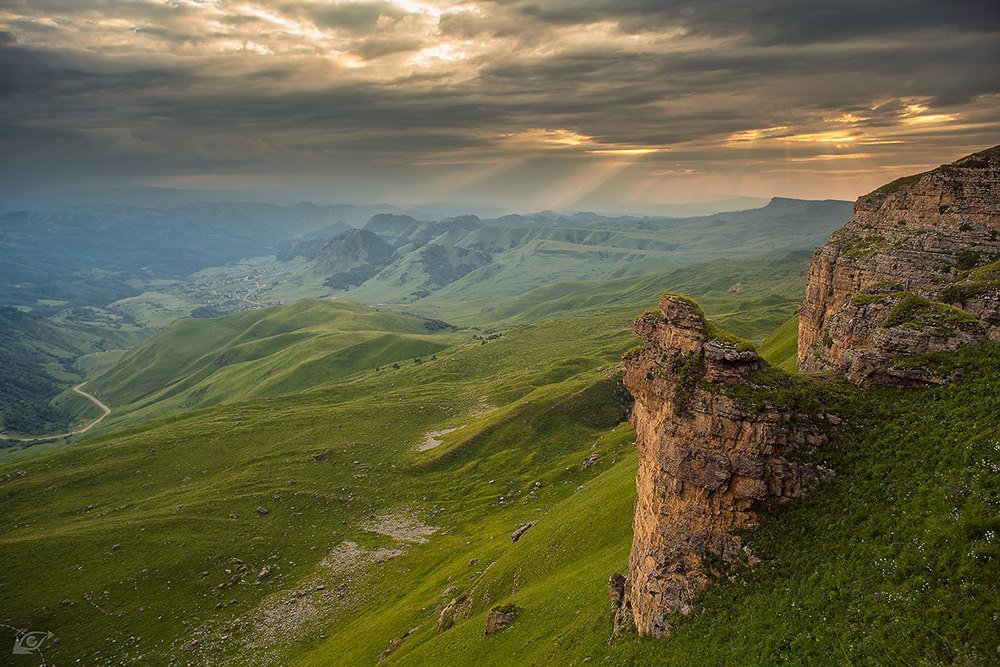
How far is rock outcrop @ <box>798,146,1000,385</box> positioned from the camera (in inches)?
1432

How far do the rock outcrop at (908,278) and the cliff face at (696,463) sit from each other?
8.84 meters

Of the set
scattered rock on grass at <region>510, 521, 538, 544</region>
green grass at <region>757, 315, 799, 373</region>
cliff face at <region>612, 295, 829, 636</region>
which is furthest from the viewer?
green grass at <region>757, 315, 799, 373</region>

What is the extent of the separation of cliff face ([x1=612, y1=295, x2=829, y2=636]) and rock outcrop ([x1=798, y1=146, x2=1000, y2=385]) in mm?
8840

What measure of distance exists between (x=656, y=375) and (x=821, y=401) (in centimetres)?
1163

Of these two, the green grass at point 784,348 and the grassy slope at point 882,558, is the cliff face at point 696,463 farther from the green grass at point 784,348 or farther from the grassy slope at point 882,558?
the green grass at point 784,348

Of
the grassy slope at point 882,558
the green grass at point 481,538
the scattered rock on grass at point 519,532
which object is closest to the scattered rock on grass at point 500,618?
the green grass at point 481,538

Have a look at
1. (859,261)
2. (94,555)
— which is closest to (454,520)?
(94,555)

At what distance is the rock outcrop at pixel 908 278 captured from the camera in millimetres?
36375

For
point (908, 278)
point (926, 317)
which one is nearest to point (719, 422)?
point (926, 317)

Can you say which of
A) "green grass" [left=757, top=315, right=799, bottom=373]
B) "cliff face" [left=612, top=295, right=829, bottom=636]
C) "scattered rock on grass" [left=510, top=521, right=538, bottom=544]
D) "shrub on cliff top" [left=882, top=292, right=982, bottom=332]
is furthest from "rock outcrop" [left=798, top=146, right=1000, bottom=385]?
"scattered rock on grass" [left=510, top=521, right=538, bottom=544]

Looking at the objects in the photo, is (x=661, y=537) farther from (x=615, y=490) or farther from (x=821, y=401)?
(x=615, y=490)

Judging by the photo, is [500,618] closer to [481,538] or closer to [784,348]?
[481,538]

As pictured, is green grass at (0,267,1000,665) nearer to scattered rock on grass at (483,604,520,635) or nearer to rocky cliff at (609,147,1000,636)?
scattered rock on grass at (483,604,520,635)

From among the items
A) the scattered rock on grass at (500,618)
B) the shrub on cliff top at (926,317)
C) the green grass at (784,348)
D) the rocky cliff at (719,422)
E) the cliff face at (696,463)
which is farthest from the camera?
the green grass at (784,348)
